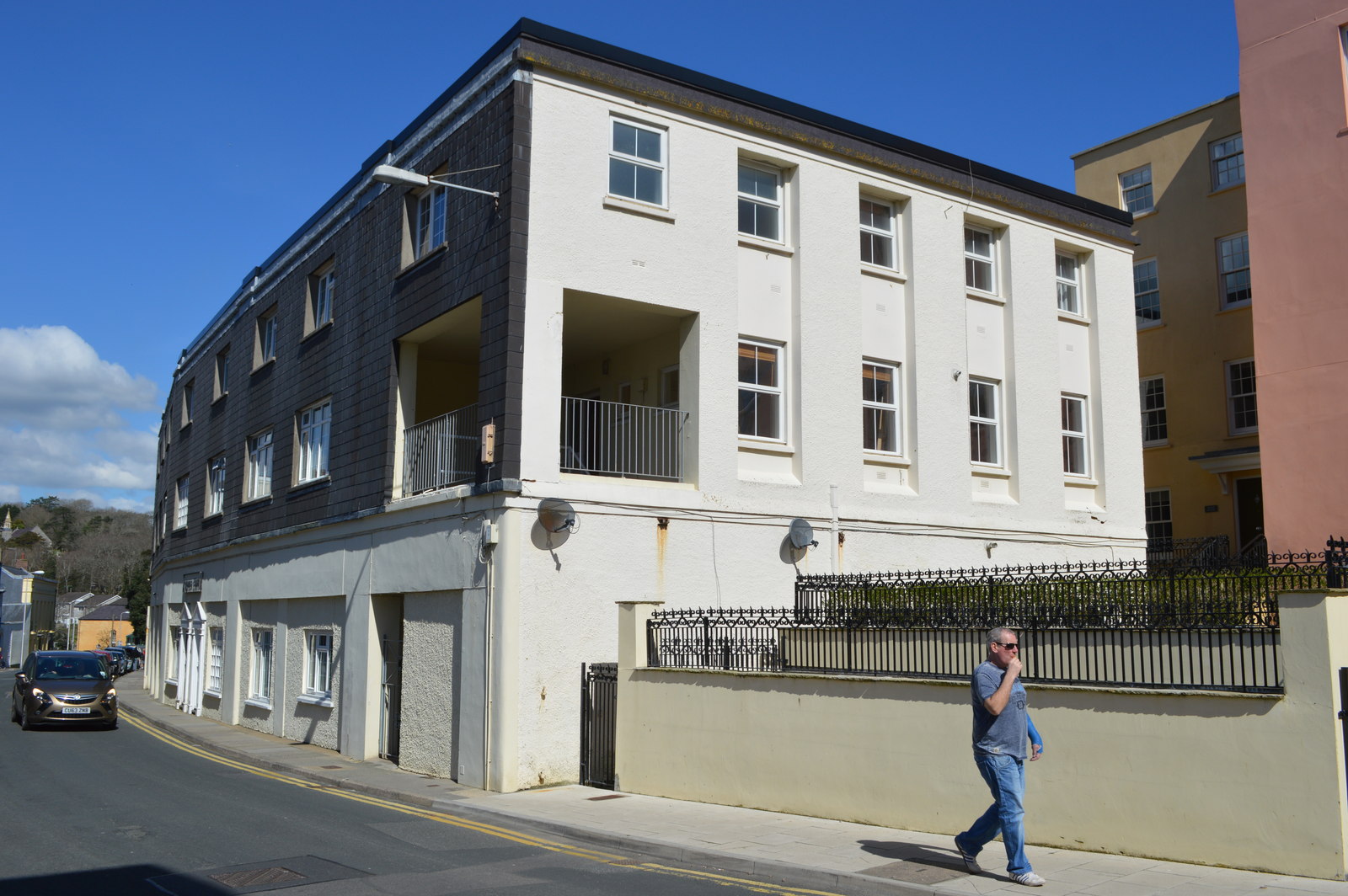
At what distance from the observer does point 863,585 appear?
14.4m

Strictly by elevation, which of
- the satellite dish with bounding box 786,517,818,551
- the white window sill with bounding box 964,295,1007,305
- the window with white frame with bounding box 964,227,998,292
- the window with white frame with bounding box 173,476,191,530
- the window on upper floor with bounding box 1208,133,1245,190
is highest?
the window on upper floor with bounding box 1208,133,1245,190

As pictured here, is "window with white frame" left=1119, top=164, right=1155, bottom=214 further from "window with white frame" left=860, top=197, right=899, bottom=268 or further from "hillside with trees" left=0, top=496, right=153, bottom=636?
"hillside with trees" left=0, top=496, right=153, bottom=636

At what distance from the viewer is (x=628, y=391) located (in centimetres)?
1853

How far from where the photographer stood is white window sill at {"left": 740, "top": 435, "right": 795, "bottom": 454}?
16578mm

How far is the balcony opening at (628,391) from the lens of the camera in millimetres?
16250

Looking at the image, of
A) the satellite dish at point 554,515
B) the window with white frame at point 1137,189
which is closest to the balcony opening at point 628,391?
the satellite dish at point 554,515

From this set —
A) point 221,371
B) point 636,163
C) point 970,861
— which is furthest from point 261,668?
point 970,861

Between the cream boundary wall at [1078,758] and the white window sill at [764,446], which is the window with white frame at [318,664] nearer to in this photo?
the white window sill at [764,446]

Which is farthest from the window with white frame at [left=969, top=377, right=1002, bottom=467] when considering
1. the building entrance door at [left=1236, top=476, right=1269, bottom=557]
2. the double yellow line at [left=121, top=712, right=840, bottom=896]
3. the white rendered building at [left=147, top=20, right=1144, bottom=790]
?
the double yellow line at [left=121, top=712, right=840, bottom=896]

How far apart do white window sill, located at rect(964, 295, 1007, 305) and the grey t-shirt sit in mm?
12223

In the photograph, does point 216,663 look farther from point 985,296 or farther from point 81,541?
point 81,541

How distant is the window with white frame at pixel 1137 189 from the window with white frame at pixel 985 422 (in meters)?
10.6

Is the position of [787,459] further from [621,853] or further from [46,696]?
[46,696]

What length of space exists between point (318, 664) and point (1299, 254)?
64.1 feet
